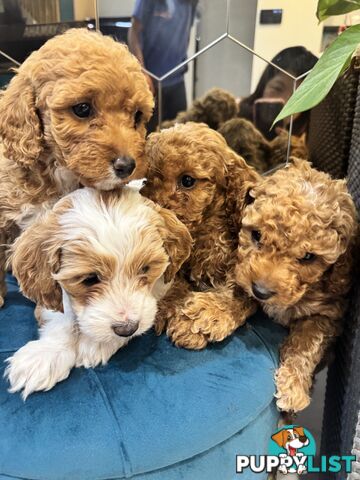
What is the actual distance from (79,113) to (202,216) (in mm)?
598

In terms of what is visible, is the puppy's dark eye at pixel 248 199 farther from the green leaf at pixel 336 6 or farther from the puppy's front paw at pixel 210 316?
the green leaf at pixel 336 6

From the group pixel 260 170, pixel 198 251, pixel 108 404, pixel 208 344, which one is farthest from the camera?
pixel 260 170

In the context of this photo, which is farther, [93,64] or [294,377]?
[294,377]

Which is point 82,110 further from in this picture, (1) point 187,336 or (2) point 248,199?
(1) point 187,336

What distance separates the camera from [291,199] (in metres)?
1.62

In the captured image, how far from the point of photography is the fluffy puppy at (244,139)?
304 centimetres

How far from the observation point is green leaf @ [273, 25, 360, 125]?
4.77 ft

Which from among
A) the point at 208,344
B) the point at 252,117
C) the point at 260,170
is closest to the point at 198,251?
the point at 208,344

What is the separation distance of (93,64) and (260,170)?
5.79 feet

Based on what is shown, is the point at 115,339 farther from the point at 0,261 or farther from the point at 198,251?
the point at 0,261

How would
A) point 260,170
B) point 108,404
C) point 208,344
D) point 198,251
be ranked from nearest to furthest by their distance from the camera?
point 108,404, point 208,344, point 198,251, point 260,170

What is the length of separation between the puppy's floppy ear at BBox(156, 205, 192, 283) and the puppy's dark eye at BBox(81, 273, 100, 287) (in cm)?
26

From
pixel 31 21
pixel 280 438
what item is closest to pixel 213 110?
pixel 31 21

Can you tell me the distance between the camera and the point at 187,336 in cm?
172
